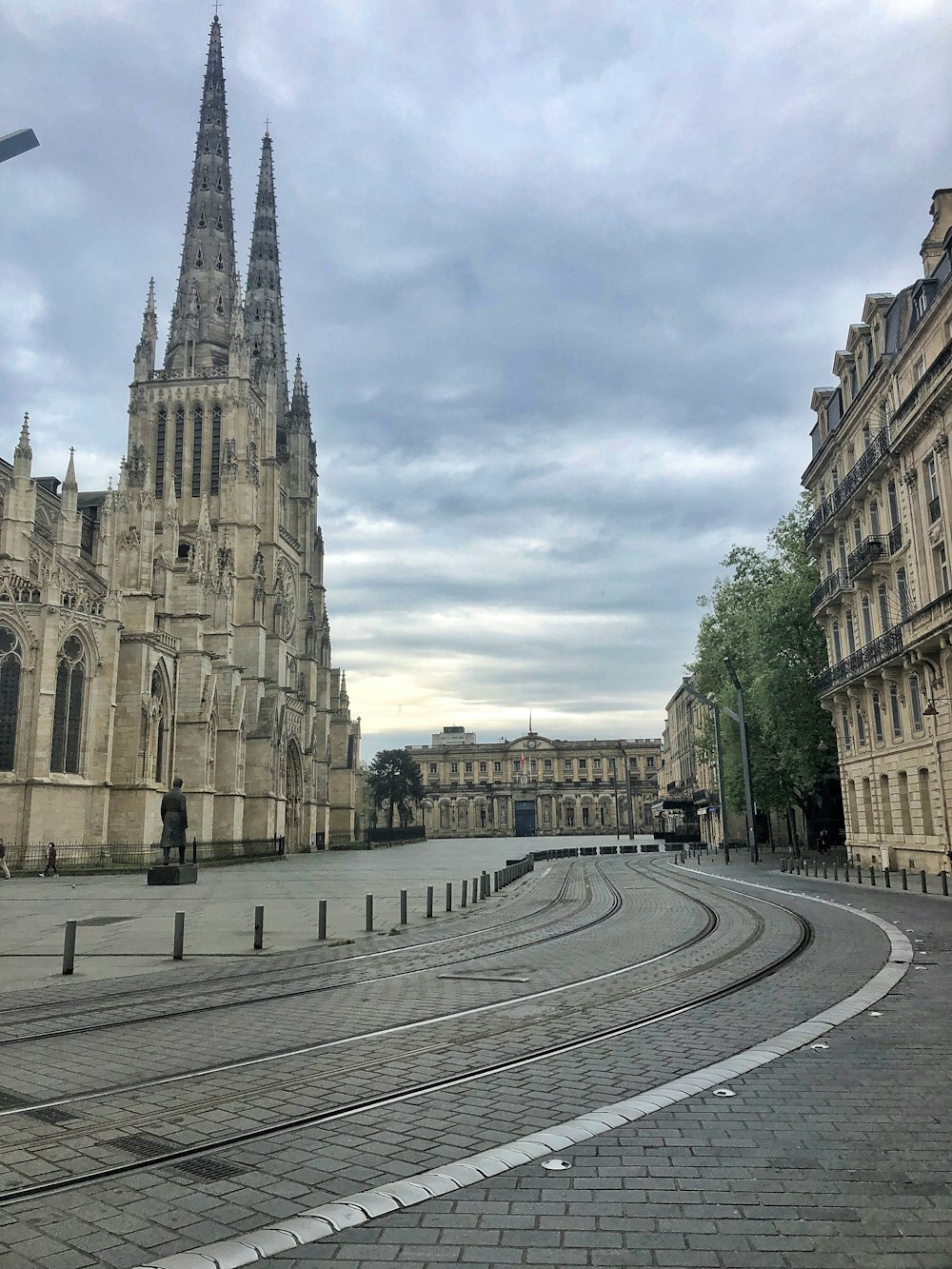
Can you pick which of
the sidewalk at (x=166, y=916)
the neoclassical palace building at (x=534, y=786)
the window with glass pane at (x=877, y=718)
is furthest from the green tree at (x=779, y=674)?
the neoclassical palace building at (x=534, y=786)

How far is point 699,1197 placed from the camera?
4.08 metres

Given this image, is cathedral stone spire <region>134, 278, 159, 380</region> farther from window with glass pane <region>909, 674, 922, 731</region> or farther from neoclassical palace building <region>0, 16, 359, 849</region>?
window with glass pane <region>909, 674, 922, 731</region>

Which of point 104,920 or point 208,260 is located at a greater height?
point 208,260

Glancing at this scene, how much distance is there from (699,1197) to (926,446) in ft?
87.9

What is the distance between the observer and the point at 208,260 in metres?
77.6

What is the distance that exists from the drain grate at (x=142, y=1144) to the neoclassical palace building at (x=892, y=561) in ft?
78.1

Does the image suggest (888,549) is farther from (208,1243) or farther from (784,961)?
(208,1243)

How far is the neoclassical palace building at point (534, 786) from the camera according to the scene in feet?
484

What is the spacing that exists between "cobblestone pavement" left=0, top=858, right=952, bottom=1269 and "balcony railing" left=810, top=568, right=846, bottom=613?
29.3 m

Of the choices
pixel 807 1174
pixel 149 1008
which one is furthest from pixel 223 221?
pixel 807 1174

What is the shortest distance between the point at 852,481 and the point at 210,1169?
3283 centimetres

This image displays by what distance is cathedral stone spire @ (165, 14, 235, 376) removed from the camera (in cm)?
7456

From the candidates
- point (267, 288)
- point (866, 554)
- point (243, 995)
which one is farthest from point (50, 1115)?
point (267, 288)

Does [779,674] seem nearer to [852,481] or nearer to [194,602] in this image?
[852,481]
